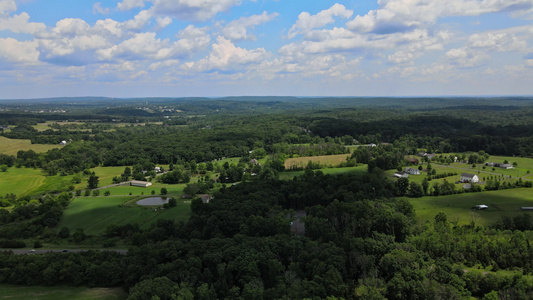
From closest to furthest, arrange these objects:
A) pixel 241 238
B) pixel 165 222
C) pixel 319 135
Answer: pixel 241 238
pixel 165 222
pixel 319 135

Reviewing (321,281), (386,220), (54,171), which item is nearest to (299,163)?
(386,220)

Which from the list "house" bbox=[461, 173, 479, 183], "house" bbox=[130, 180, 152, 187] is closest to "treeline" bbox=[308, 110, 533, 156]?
"house" bbox=[461, 173, 479, 183]

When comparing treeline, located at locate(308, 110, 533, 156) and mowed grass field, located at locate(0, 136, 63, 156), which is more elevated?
treeline, located at locate(308, 110, 533, 156)

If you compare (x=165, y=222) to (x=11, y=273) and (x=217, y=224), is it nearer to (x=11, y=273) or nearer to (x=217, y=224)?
(x=217, y=224)

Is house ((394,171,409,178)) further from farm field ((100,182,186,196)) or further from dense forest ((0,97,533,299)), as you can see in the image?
farm field ((100,182,186,196))

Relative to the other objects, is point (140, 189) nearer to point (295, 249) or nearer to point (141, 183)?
point (141, 183)

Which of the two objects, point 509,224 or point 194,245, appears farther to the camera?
point 509,224

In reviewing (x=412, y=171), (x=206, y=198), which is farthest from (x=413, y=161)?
(x=206, y=198)
